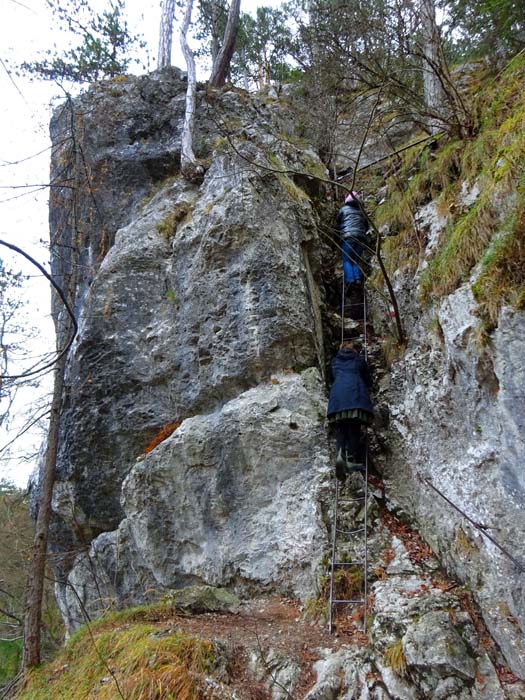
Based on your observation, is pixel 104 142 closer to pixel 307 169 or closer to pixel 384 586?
pixel 307 169

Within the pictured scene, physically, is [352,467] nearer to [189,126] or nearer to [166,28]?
[189,126]

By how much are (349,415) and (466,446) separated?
4.73 ft

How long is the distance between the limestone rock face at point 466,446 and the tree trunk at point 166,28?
1165cm

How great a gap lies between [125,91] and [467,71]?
25.7 feet

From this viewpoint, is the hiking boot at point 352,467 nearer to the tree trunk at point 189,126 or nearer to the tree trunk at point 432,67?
the tree trunk at point 432,67

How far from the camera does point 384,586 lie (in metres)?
5.05

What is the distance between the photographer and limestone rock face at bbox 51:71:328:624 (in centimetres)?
634

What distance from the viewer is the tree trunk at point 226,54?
13.4 meters

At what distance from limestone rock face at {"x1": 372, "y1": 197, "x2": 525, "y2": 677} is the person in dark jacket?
168cm

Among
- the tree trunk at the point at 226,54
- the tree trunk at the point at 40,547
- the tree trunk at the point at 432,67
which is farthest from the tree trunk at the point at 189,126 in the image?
the tree trunk at the point at 432,67

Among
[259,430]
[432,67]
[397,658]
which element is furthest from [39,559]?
[432,67]

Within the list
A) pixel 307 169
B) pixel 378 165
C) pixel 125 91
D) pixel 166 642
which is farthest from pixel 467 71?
pixel 166 642

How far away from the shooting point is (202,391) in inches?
292

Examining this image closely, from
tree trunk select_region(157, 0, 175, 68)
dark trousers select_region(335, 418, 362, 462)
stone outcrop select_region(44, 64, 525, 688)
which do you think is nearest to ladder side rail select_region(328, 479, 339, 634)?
stone outcrop select_region(44, 64, 525, 688)
